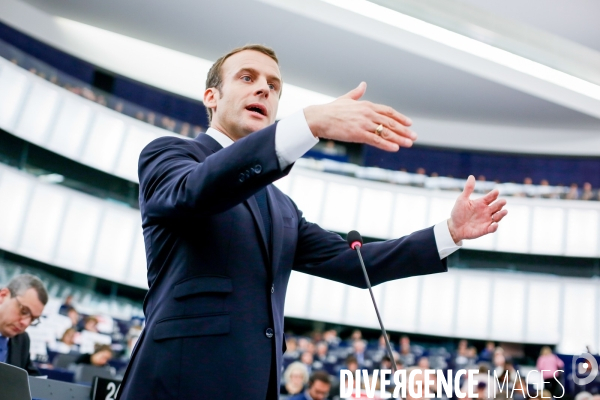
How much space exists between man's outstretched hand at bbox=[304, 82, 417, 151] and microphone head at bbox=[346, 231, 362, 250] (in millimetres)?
508

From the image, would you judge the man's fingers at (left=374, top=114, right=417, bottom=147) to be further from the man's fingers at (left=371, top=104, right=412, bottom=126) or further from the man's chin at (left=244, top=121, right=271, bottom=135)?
the man's chin at (left=244, top=121, right=271, bottom=135)

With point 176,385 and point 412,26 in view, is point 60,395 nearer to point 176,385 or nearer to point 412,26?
point 176,385

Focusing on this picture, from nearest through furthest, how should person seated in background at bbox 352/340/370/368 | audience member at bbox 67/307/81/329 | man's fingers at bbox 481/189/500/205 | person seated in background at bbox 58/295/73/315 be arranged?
man's fingers at bbox 481/189/500/205
audience member at bbox 67/307/81/329
person seated in background at bbox 58/295/73/315
person seated in background at bbox 352/340/370/368

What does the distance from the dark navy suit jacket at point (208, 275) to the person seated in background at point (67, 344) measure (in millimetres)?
6564

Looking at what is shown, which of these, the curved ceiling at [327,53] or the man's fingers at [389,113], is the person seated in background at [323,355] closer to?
the curved ceiling at [327,53]

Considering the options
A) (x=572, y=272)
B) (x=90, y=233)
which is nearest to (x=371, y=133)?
(x=90, y=233)

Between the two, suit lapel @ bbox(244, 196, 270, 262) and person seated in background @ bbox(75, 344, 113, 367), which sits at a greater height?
suit lapel @ bbox(244, 196, 270, 262)

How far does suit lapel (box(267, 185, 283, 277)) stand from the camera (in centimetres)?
126

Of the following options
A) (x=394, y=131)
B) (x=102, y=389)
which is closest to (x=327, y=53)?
(x=102, y=389)

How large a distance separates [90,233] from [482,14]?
7.16 meters

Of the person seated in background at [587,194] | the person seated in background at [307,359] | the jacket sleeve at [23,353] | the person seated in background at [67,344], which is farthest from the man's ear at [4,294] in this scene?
the person seated in background at [587,194]

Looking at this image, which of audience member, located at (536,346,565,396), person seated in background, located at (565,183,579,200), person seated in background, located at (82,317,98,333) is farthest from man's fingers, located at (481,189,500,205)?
person seated in background, located at (565,183,579,200)

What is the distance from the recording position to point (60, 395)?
2432 millimetres

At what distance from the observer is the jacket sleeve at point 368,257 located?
1463mm
